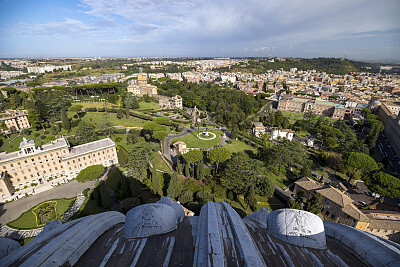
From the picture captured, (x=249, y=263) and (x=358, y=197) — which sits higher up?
(x=249, y=263)

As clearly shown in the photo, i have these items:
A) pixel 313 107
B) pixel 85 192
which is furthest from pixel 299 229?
pixel 313 107

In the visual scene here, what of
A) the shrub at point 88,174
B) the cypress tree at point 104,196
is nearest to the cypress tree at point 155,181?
the cypress tree at point 104,196

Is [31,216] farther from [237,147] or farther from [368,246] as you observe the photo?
[237,147]

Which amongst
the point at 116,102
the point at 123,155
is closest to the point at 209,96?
the point at 116,102

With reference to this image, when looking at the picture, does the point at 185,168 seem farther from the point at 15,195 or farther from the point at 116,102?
the point at 116,102

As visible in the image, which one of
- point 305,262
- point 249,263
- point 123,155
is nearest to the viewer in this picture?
point 249,263

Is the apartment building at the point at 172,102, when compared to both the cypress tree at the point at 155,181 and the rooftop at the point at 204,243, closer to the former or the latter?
the cypress tree at the point at 155,181
